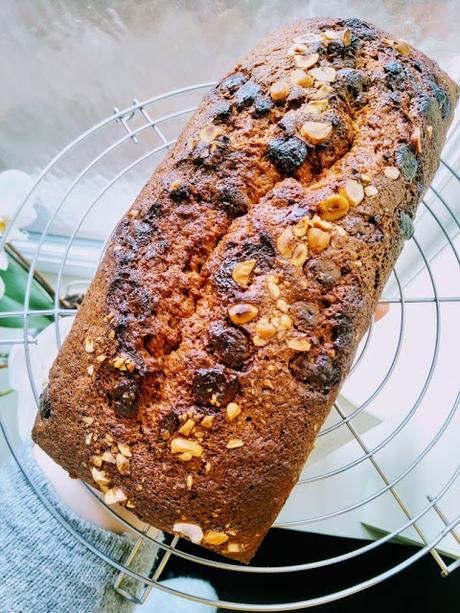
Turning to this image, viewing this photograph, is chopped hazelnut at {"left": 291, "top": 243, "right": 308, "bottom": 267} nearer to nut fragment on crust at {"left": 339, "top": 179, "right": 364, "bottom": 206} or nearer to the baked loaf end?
the baked loaf end

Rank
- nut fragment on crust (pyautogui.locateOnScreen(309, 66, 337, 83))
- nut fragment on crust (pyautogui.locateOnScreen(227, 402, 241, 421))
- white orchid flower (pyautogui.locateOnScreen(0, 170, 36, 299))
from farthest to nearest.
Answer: white orchid flower (pyautogui.locateOnScreen(0, 170, 36, 299)) < nut fragment on crust (pyautogui.locateOnScreen(309, 66, 337, 83)) < nut fragment on crust (pyautogui.locateOnScreen(227, 402, 241, 421))

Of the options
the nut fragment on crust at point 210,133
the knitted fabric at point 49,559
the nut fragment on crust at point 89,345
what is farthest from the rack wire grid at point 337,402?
the nut fragment on crust at point 210,133

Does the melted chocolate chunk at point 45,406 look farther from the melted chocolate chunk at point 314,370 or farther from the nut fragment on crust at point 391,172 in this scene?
the nut fragment on crust at point 391,172

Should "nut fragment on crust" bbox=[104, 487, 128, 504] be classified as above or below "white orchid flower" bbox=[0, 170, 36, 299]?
below

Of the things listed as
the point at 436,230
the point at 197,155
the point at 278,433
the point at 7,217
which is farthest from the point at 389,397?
the point at 7,217

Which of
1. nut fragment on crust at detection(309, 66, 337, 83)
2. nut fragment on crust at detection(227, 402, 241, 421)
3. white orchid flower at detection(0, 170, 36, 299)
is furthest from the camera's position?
white orchid flower at detection(0, 170, 36, 299)

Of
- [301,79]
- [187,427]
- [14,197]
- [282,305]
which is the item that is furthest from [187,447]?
[14,197]

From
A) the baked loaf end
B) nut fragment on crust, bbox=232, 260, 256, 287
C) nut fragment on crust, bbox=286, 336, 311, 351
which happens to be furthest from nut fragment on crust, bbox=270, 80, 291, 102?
nut fragment on crust, bbox=286, 336, 311, 351

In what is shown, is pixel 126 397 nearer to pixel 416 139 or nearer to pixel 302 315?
pixel 302 315
